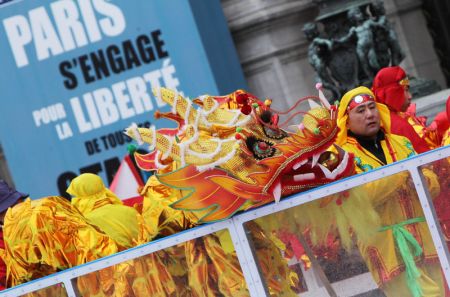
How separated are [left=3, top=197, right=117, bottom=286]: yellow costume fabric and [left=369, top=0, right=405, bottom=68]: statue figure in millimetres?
5379

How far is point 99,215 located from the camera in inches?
346

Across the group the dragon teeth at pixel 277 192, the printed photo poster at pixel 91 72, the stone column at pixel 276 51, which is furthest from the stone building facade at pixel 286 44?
the dragon teeth at pixel 277 192

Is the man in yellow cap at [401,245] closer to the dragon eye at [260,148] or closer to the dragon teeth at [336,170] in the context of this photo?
the dragon teeth at [336,170]

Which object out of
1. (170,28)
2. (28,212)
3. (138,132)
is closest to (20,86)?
(170,28)

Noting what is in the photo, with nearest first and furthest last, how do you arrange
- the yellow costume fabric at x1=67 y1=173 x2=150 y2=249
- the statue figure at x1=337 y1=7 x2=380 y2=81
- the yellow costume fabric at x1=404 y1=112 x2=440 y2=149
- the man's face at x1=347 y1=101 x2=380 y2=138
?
the man's face at x1=347 y1=101 x2=380 y2=138, the yellow costume fabric at x1=404 y1=112 x2=440 y2=149, the yellow costume fabric at x1=67 y1=173 x2=150 y2=249, the statue figure at x1=337 y1=7 x2=380 y2=81

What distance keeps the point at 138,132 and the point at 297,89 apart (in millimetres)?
8394

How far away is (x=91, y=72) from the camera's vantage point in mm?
13758

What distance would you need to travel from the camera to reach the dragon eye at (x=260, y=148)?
6.38m

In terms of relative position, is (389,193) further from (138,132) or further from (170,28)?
(170,28)

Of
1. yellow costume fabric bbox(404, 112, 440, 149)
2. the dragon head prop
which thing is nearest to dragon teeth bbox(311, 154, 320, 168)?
the dragon head prop

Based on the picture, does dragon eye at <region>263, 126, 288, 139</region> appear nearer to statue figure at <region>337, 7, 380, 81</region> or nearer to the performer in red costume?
the performer in red costume

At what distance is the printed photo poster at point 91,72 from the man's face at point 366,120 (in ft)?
18.5

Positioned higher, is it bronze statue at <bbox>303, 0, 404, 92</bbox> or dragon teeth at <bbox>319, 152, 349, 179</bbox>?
bronze statue at <bbox>303, 0, 404, 92</bbox>

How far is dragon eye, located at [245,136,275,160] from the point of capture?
20.9 ft
